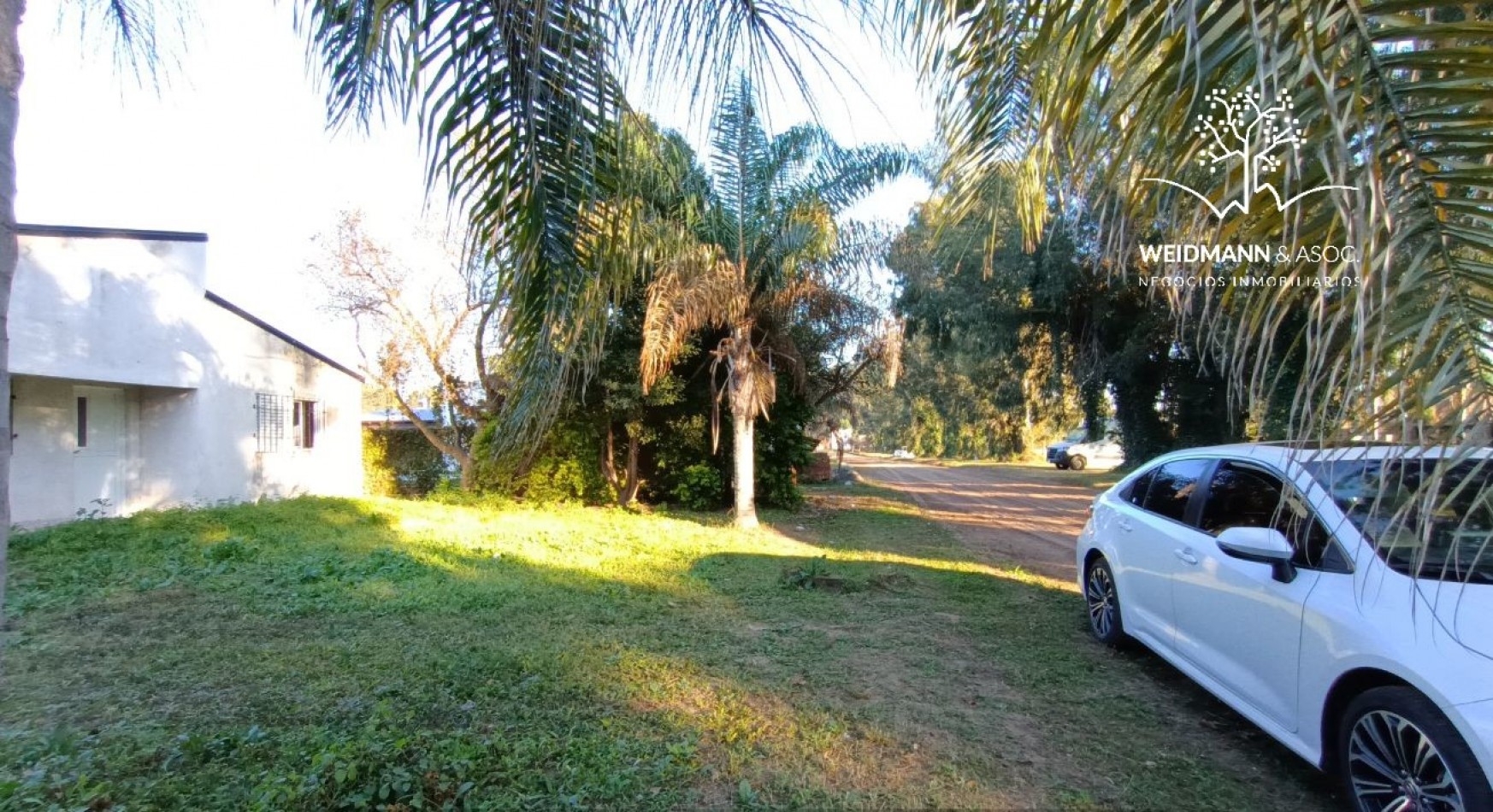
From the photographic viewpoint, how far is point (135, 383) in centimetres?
1148

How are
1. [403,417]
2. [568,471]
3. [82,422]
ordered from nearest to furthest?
1. [82,422]
2. [568,471]
3. [403,417]

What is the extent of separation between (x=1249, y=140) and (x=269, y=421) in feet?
56.5

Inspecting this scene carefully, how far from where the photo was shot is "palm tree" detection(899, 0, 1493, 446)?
1.27 m

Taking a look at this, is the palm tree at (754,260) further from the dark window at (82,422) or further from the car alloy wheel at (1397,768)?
→ the dark window at (82,422)

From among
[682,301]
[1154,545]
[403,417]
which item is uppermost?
[682,301]

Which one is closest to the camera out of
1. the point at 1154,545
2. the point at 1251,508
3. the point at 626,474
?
the point at 1251,508

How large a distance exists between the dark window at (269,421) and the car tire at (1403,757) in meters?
16.7

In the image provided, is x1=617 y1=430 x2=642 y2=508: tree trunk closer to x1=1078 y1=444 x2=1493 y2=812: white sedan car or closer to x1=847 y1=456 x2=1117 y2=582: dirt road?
x1=847 y1=456 x2=1117 y2=582: dirt road

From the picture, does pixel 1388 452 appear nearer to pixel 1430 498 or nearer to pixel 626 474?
pixel 1430 498

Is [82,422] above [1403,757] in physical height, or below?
above

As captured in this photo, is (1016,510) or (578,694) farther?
(1016,510)

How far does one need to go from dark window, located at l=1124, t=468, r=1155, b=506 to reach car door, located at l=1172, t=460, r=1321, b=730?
84 cm

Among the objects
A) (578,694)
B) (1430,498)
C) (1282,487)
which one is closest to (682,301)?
(578,694)

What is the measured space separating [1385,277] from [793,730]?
126 inches
